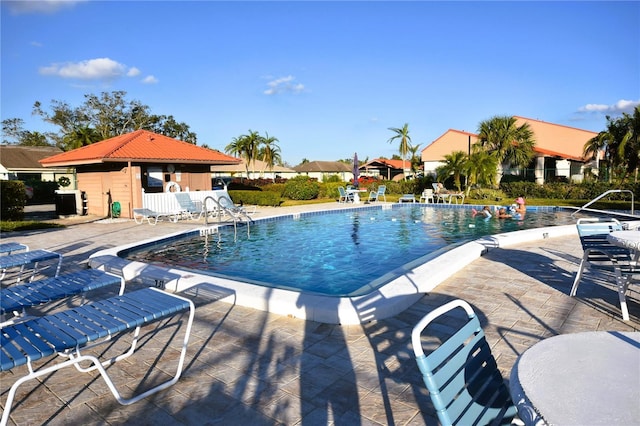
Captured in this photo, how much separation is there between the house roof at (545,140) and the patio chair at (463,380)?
34178mm

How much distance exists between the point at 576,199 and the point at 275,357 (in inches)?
878

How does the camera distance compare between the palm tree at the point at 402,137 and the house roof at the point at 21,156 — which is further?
the palm tree at the point at 402,137

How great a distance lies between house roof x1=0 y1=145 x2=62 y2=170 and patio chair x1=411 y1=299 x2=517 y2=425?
135 feet

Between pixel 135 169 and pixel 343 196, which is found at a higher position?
pixel 135 169

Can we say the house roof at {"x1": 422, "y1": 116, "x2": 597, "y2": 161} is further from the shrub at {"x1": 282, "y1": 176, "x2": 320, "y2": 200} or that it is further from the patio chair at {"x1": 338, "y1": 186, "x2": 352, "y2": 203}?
the shrub at {"x1": 282, "y1": 176, "x2": 320, "y2": 200}

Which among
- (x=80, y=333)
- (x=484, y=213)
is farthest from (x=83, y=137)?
(x=80, y=333)

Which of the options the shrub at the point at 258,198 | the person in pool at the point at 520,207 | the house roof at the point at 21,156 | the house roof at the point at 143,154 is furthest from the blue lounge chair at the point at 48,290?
the house roof at the point at 21,156

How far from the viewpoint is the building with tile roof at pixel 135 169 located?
16656 mm

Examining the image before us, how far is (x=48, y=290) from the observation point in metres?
3.77

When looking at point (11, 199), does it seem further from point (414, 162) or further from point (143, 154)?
point (414, 162)

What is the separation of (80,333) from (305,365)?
1673 millimetres

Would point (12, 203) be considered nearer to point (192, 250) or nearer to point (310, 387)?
point (192, 250)

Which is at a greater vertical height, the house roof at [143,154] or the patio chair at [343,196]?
the house roof at [143,154]

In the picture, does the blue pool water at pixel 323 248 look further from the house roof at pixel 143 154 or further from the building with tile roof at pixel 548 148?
the building with tile roof at pixel 548 148
